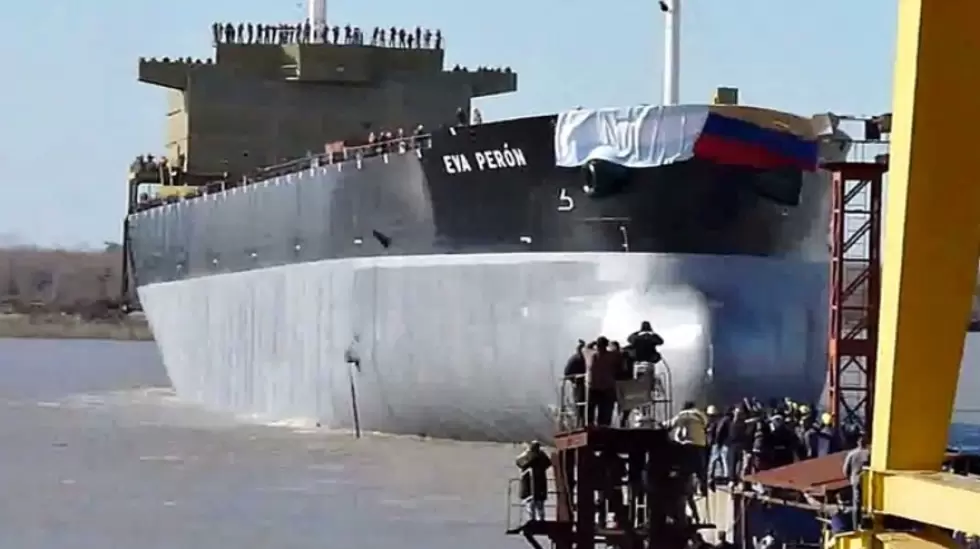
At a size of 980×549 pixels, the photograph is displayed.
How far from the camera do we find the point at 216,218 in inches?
1419

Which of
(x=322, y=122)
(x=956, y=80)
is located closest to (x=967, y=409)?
(x=322, y=122)

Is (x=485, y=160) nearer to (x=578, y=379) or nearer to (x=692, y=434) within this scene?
(x=578, y=379)

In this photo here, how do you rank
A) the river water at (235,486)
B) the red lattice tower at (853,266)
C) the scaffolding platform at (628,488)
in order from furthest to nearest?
the red lattice tower at (853,266), the river water at (235,486), the scaffolding platform at (628,488)

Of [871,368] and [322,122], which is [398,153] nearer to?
[871,368]

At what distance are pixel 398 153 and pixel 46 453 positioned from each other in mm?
6334

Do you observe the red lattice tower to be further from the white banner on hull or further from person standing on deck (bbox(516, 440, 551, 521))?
person standing on deck (bbox(516, 440, 551, 521))

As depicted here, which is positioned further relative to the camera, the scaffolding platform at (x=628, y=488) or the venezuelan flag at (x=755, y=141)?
the venezuelan flag at (x=755, y=141)

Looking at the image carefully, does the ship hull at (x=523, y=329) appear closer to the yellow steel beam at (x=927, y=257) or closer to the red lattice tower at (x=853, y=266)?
the red lattice tower at (x=853, y=266)

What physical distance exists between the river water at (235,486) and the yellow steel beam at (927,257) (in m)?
10.2

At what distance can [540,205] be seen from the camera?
964 inches

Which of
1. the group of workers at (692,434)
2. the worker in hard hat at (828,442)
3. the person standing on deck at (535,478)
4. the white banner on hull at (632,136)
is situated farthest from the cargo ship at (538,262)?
the person standing on deck at (535,478)

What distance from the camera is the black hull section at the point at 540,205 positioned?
936 inches

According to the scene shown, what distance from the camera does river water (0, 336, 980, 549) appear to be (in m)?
17.6

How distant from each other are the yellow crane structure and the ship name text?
18108 mm
